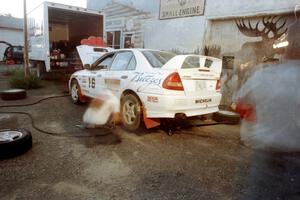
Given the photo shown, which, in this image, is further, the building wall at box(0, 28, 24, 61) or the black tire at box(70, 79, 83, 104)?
the building wall at box(0, 28, 24, 61)

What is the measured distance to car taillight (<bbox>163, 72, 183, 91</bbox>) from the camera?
4.33m

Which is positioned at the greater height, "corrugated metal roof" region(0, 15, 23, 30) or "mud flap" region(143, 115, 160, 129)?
"corrugated metal roof" region(0, 15, 23, 30)

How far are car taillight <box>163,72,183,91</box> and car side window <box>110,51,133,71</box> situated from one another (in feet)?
4.35

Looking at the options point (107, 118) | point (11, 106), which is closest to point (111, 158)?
point (107, 118)

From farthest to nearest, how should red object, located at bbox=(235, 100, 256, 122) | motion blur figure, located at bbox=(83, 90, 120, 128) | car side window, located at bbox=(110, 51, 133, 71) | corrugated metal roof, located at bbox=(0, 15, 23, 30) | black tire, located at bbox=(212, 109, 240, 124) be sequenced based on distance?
corrugated metal roof, located at bbox=(0, 15, 23, 30) < red object, located at bbox=(235, 100, 256, 122) < black tire, located at bbox=(212, 109, 240, 124) < motion blur figure, located at bbox=(83, 90, 120, 128) < car side window, located at bbox=(110, 51, 133, 71)

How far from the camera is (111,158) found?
12.5 ft

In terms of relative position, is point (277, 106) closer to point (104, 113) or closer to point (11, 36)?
point (104, 113)

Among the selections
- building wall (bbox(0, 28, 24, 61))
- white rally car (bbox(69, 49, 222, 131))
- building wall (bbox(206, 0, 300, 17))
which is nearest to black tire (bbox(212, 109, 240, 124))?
white rally car (bbox(69, 49, 222, 131))

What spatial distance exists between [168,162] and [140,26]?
784 centimetres

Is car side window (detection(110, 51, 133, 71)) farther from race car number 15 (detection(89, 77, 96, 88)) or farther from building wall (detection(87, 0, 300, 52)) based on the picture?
building wall (detection(87, 0, 300, 52))

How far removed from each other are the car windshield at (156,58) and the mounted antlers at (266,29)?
11.4 feet

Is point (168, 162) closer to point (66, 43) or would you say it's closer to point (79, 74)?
point (79, 74)

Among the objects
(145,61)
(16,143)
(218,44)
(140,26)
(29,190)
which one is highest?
(140,26)

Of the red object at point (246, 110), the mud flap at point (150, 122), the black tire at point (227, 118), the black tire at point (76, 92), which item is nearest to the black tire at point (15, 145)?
the mud flap at point (150, 122)
